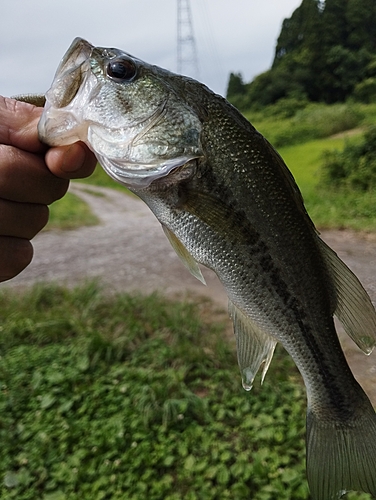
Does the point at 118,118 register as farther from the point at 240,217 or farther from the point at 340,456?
the point at 340,456

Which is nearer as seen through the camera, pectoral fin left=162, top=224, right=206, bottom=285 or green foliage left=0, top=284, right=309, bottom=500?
pectoral fin left=162, top=224, right=206, bottom=285

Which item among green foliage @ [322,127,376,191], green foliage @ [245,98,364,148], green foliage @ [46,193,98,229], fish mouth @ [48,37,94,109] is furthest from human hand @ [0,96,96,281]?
green foliage @ [245,98,364,148]

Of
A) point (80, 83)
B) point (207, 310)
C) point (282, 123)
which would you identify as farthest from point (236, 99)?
point (80, 83)

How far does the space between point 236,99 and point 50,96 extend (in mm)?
20353

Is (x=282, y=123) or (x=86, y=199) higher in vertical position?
(x=282, y=123)

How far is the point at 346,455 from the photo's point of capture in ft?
4.12

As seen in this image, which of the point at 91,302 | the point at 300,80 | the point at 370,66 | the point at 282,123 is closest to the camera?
the point at 91,302

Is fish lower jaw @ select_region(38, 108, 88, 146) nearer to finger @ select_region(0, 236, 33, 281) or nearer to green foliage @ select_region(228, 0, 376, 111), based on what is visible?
finger @ select_region(0, 236, 33, 281)

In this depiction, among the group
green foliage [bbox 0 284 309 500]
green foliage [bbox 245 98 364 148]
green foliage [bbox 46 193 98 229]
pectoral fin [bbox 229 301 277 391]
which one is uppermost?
green foliage [bbox 245 98 364 148]

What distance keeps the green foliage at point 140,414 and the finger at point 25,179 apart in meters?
1.88

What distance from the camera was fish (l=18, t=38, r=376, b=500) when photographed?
3.81 feet

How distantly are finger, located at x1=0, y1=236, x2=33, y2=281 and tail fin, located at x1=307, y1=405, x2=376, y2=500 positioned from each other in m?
1.07

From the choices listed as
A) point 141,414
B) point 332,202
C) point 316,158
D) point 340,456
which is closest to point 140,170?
point 340,456

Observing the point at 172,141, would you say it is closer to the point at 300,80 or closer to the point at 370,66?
the point at 370,66
